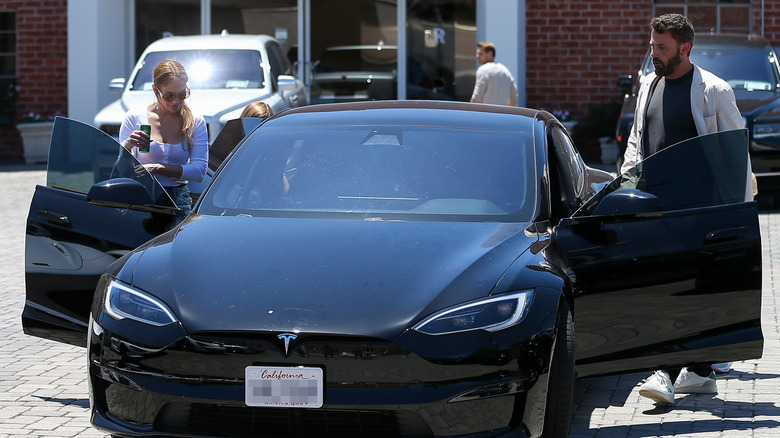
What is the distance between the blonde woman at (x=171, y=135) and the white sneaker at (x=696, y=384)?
275cm

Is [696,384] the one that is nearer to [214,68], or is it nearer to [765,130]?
[765,130]

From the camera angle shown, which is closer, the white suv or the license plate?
the license plate

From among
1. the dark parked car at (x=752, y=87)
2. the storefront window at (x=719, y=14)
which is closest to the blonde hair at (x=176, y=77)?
the dark parked car at (x=752, y=87)

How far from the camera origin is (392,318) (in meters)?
4.27

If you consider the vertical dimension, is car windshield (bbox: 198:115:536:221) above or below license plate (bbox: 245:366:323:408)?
above

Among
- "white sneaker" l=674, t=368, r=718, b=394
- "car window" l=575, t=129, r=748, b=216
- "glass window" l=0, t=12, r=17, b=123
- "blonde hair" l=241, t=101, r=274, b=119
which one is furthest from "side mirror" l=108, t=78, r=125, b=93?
"car window" l=575, t=129, r=748, b=216

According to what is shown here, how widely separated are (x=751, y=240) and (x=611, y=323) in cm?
69

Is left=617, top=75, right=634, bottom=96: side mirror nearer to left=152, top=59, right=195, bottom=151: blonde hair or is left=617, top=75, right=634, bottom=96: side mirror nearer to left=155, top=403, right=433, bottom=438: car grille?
left=152, top=59, right=195, bottom=151: blonde hair

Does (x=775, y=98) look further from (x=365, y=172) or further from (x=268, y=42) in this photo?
(x=365, y=172)

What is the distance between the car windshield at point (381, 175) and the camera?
17.2 feet

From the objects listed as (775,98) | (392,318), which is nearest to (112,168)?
(392,318)

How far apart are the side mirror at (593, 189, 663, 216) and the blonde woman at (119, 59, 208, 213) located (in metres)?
2.59

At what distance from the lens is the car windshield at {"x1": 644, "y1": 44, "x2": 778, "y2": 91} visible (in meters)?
14.5

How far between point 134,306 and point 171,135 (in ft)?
8.53
